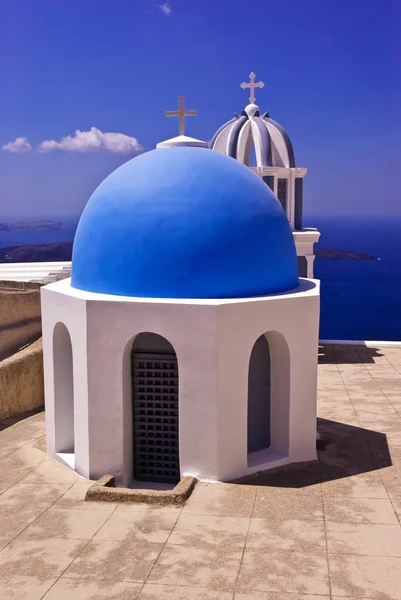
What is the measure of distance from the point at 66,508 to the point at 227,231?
414 cm

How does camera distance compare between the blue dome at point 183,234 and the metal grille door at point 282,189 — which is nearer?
the blue dome at point 183,234

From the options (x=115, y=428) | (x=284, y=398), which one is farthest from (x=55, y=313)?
(x=284, y=398)

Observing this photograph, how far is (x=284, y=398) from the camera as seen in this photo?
31.5 feet

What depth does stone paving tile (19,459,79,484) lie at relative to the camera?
9266mm

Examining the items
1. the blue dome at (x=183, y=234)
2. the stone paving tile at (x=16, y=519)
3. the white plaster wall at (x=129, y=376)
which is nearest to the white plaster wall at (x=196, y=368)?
the white plaster wall at (x=129, y=376)

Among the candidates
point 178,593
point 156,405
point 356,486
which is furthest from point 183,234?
point 178,593

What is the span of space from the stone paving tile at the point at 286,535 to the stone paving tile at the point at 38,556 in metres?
1.96

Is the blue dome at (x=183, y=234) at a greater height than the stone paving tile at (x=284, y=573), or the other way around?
the blue dome at (x=183, y=234)

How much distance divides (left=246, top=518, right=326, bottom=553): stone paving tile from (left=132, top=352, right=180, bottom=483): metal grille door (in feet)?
6.20

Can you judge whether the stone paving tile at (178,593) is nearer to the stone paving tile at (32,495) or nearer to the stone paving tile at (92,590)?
the stone paving tile at (92,590)

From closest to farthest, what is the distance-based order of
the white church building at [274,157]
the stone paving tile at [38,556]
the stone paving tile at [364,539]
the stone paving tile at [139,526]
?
the stone paving tile at [38,556], the stone paving tile at [364,539], the stone paving tile at [139,526], the white church building at [274,157]

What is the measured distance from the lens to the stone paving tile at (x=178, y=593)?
6.44 m

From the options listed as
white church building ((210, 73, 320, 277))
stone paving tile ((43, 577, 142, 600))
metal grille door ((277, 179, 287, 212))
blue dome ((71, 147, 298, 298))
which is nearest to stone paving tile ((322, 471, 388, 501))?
blue dome ((71, 147, 298, 298))

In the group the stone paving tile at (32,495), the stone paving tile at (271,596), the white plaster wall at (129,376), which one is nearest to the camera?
the stone paving tile at (271,596)
